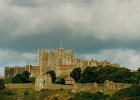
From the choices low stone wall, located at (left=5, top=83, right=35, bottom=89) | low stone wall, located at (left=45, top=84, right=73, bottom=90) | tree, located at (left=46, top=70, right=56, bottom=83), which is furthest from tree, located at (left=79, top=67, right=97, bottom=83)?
low stone wall, located at (left=5, top=83, right=35, bottom=89)

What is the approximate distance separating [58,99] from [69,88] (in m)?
3.22

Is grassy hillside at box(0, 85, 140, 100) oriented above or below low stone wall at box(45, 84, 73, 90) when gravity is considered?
below

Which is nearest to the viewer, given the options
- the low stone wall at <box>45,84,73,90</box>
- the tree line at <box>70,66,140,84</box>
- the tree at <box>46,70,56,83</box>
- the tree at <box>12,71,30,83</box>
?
the low stone wall at <box>45,84,73,90</box>

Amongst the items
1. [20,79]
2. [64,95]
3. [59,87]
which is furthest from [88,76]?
[20,79]

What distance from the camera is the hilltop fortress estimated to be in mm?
116625

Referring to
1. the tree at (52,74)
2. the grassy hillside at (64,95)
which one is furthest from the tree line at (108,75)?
the grassy hillside at (64,95)

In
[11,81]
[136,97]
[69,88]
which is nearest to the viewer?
[136,97]

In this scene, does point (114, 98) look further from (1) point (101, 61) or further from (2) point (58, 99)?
(1) point (101, 61)

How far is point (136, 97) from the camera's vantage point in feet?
300

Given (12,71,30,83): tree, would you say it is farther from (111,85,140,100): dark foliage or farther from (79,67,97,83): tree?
(111,85,140,100): dark foliage

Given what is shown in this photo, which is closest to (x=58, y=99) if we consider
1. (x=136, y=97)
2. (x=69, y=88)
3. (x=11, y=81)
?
(x=69, y=88)

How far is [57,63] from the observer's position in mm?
119000

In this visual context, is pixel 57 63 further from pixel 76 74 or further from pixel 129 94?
pixel 129 94

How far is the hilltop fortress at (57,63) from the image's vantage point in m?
117
